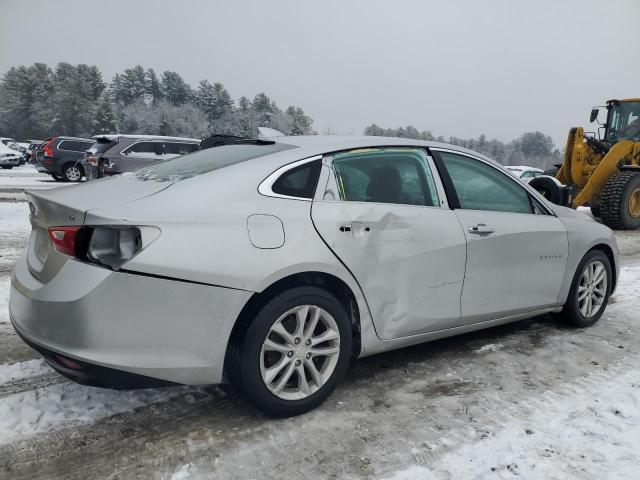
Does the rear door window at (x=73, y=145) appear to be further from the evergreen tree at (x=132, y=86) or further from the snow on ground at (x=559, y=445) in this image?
the evergreen tree at (x=132, y=86)

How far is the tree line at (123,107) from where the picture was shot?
82062mm

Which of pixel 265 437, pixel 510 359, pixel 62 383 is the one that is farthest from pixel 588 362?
pixel 62 383

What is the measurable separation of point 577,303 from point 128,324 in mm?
3513

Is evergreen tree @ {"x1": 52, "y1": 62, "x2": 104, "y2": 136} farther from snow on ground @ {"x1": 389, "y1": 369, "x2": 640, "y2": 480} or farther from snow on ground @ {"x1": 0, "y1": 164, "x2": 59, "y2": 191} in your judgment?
snow on ground @ {"x1": 389, "y1": 369, "x2": 640, "y2": 480}

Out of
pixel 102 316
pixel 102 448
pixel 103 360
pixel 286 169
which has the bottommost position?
pixel 102 448

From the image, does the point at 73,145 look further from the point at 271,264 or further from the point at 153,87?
the point at 153,87

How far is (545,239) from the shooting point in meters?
3.71

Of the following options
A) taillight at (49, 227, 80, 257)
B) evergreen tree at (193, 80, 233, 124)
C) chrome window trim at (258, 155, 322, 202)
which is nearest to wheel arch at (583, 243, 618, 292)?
chrome window trim at (258, 155, 322, 202)

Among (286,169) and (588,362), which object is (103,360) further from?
(588,362)

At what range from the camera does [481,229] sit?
129 inches

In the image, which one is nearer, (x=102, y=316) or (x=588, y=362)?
(x=102, y=316)

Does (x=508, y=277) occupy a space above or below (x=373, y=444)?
above

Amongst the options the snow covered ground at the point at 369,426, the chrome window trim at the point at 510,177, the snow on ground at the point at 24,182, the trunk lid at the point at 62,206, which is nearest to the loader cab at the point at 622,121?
the chrome window trim at the point at 510,177

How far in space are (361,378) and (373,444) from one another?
74 centimetres
